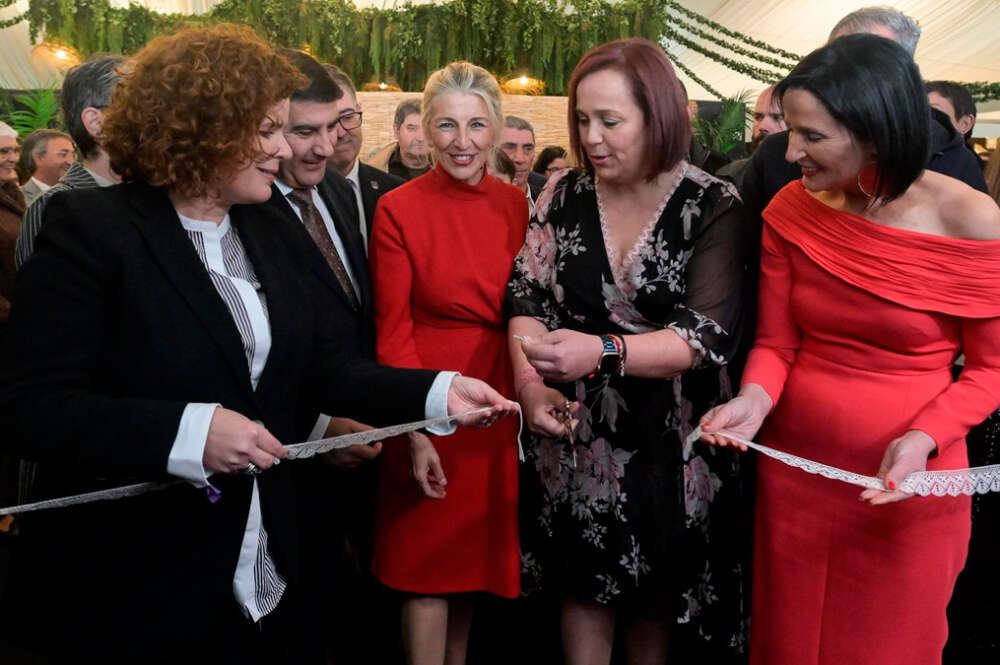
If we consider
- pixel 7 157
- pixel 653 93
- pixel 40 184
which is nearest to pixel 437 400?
pixel 653 93

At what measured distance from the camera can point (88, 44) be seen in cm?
920

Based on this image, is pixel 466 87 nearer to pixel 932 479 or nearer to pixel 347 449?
pixel 347 449

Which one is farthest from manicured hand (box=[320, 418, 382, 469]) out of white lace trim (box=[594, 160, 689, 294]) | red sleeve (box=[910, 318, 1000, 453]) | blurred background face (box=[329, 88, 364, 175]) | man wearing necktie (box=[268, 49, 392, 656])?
red sleeve (box=[910, 318, 1000, 453])

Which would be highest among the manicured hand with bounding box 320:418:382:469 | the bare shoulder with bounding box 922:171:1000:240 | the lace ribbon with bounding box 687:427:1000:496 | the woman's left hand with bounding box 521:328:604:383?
the bare shoulder with bounding box 922:171:1000:240

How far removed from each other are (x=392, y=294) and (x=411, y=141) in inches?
121

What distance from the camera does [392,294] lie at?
2.71m

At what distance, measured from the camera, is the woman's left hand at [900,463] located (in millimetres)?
1843

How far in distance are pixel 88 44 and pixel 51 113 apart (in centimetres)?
142

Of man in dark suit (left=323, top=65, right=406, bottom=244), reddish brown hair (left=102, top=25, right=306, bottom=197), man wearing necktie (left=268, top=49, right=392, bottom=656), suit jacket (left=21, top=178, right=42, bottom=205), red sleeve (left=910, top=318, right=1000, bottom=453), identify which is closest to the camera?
reddish brown hair (left=102, top=25, right=306, bottom=197)

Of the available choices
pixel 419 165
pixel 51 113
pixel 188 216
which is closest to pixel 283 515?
pixel 188 216

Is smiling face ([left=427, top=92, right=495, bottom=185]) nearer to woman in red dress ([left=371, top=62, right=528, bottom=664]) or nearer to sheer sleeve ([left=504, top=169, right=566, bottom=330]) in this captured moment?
woman in red dress ([left=371, top=62, right=528, bottom=664])

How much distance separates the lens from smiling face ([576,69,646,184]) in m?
2.20

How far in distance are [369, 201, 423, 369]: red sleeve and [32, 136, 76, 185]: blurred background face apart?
4358 mm

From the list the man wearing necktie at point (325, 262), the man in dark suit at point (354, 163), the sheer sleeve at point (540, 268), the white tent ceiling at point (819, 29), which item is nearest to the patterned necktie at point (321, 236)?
the man wearing necktie at point (325, 262)
